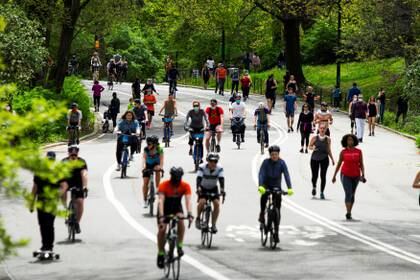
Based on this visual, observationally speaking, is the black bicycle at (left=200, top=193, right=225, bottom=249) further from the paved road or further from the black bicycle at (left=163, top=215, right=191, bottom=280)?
the black bicycle at (left=163, top=215, right=191, bottom=280)

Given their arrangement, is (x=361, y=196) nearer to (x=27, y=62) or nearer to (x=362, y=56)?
(x=27, y=62)

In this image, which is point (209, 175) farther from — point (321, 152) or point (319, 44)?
point (319, 44)

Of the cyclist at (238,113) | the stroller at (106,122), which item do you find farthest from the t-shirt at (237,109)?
the stroller at (106,122)

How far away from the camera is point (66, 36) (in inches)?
1778

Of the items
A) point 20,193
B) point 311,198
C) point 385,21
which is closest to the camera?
point 20,193

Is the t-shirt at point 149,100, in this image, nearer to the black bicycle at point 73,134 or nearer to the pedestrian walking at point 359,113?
the black bicycle at point 73,134

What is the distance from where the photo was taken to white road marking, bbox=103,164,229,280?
54.2 ft

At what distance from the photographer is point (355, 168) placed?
2172cm

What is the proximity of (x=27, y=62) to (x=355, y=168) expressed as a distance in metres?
19.1

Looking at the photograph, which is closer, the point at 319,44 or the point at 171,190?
the point at 171,190

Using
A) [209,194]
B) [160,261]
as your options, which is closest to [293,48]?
[209,194]

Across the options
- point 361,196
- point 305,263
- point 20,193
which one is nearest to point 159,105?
point 361,196

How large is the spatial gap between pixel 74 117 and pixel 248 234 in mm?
15211

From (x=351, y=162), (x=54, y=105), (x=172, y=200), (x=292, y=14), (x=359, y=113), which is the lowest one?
(x=172, y=200)
